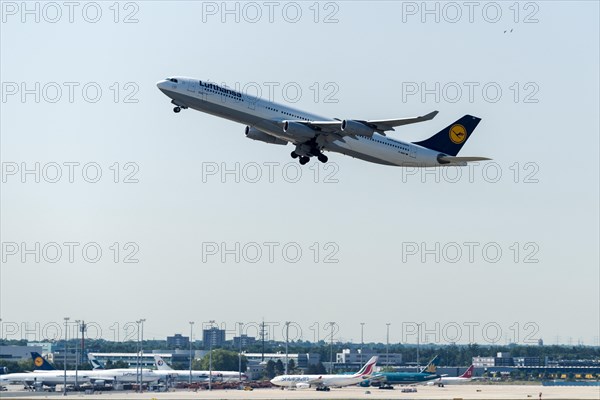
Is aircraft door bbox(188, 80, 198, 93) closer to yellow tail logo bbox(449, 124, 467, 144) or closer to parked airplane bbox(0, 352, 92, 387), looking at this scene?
yellow tail logo bbox(449, 124, 467, 144)

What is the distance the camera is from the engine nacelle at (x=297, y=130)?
94.4 m

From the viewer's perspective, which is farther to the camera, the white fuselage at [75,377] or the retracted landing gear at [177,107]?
the white fuselage at [75,377]

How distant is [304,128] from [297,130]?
0.93 m

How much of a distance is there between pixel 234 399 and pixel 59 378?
1883 inches

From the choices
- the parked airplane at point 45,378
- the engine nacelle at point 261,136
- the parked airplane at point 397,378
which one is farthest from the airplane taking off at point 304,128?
the parked airplane at point 45,378

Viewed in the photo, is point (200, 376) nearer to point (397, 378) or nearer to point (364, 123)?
point (397, 378)

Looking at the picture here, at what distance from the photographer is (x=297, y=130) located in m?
94.7

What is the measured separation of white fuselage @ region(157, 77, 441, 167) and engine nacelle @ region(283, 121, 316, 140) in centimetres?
56

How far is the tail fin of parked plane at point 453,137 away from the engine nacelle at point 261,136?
53.1 feet

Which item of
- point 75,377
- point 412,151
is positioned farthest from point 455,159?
point 75,377

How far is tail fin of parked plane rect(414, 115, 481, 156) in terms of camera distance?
360ft

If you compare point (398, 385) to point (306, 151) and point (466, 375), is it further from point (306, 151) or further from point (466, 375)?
point (306, 151)

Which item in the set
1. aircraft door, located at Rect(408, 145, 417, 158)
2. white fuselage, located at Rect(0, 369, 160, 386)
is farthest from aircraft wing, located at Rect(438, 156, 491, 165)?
white fuselage, located at Rect(0, 369, 160, 386)

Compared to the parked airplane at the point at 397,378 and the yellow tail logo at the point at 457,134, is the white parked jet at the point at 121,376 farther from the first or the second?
the yellow tail logo at the point at 457,134
